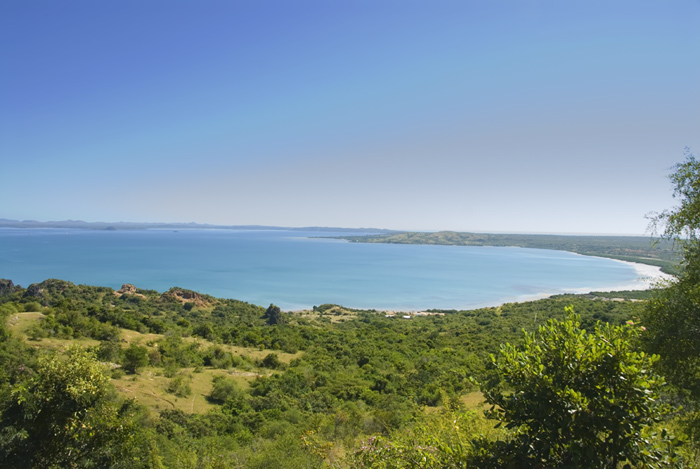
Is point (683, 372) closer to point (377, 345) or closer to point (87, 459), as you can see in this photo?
point (87, 459)

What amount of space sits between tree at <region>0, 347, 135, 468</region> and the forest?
2 cm

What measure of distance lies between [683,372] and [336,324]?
132ft

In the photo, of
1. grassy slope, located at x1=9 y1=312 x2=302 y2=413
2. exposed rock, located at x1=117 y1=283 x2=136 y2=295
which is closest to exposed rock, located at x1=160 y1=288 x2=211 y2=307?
exposed rock, located at x1=117 y1=283 x2=136 y2=295

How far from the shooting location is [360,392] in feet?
62.1

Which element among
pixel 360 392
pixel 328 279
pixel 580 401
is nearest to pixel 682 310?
pixel 580 401

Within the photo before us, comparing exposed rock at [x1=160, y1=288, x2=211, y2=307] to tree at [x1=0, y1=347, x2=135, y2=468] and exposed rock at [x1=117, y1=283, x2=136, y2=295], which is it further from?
tree at [x1=0, y1=347, x2=135, y2=468]

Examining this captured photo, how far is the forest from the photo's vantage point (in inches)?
147

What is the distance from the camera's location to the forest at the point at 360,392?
3.74 m

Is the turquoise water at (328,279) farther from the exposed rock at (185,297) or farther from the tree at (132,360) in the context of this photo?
the tree at (132,360)

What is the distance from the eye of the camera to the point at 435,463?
4863 mm

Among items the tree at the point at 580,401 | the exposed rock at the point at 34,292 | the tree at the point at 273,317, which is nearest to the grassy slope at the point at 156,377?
the tree at the point at 580,401

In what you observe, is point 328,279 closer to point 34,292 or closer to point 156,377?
point 34,292

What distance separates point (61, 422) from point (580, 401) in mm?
8325

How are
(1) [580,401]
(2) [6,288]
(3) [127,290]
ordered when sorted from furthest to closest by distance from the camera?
(3) [127,290] < (2) [6,288] < (1) [580,401]
